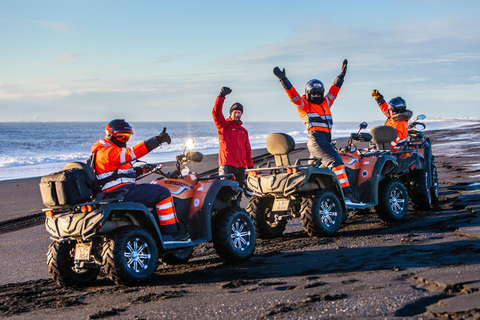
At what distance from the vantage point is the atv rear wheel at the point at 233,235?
6688 mm

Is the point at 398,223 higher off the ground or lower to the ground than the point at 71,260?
lower

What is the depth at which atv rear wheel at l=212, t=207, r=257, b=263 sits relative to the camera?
6688mm

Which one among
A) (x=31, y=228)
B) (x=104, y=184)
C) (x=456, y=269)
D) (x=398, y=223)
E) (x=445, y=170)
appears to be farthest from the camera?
(x=445, y=170)

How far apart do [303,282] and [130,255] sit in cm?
178

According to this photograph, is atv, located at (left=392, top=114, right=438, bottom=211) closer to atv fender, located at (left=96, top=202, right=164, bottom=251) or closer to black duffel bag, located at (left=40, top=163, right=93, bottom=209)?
atv fender, located at (left=96, top=202, right=164, bottom=251)

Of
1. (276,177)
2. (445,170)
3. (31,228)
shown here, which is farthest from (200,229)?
(445,170)

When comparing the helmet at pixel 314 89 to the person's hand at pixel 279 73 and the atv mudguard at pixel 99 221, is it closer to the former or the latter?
the person's hand at pixel 279 73

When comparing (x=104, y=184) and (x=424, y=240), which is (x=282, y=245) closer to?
(x=424, y=240)

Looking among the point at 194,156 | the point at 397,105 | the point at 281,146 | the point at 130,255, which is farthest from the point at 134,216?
the point at 397,105

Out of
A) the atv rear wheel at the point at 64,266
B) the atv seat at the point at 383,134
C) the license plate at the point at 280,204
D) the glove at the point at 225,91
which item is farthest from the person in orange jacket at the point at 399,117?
the atv rear wheel at the point at 64,266

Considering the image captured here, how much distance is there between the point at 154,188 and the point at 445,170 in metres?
12.0

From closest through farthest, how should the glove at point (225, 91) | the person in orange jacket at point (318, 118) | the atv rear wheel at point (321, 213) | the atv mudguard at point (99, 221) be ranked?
the atv mudguard at point (99, 221)
the atv rear wheel at point (321, 213)
the person in orange jacket at point (318, 118)
the glove at point (225, 91)

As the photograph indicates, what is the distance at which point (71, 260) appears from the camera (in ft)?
19.9

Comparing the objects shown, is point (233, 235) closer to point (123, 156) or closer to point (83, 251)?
point (123, 156)
